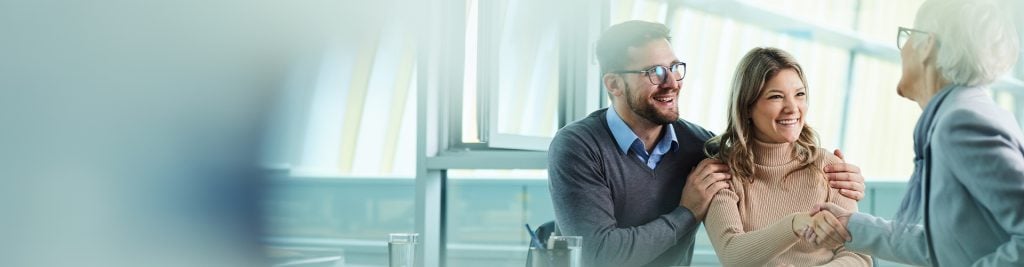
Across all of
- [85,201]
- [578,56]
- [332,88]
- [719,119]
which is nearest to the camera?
[85,201]

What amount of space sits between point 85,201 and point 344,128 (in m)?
19.5

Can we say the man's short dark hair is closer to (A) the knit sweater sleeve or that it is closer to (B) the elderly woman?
(A) the knit sweater sleeve

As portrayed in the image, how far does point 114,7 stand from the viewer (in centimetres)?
230

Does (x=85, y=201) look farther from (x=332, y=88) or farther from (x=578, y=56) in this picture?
(x=332, y=88)

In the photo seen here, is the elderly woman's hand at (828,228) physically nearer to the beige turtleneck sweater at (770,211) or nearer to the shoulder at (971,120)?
the beige turtleneck sweater at (770,211)

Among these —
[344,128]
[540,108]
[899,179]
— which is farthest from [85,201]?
[344,128]

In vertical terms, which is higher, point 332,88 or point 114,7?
point 114,7

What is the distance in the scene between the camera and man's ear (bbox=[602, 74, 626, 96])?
2.62m

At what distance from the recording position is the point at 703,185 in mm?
2412

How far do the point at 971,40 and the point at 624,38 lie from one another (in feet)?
3.45

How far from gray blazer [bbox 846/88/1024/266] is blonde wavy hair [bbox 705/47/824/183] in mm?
729

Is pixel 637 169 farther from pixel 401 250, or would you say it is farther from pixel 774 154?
pixel 401 250

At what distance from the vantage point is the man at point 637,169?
242 centimetres

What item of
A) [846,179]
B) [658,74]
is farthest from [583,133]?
[846,179]
